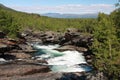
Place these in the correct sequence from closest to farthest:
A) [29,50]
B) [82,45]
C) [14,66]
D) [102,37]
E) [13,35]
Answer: [14,66] → [102,37] → [29,50] → [82,45] → [13,35]

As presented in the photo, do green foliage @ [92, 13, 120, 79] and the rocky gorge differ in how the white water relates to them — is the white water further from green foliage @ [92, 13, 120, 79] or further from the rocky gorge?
green foliage @ [92, 13, 120, 79]

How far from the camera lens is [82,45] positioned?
10112 centimetres

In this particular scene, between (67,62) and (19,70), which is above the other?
(19,70)

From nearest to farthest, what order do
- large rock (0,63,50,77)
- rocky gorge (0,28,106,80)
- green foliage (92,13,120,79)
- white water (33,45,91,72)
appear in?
green foliage (92,13,120,79)
rocky gorge (0,28,106,80)
large rock (0,63,50,77)
white water (33,45,91,72)

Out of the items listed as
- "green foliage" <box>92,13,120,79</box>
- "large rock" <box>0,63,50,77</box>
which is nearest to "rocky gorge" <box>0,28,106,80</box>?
"large rock" <box>0,63,50,77</box>

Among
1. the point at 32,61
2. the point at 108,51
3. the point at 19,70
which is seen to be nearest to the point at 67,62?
the point at 32,61

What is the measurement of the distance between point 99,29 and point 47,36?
8343 cm

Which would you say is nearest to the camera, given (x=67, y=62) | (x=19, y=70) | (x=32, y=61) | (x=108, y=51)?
(x=108, y=51)

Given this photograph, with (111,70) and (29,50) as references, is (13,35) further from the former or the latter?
(111,70)

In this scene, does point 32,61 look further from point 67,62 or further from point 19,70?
point 19,70

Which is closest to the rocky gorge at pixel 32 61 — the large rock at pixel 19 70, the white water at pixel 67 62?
the large rock at pixel 19 70

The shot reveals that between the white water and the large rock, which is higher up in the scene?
the large rock

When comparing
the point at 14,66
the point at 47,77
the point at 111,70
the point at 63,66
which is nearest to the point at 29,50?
the point at 63,66

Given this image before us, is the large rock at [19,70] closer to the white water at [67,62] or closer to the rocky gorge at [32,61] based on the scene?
the rocky gorge at [32,61]
